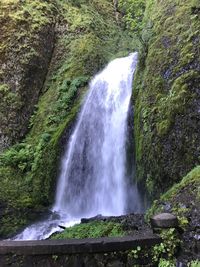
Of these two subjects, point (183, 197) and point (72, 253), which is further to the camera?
point (183, 197)

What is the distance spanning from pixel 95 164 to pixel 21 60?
6.45 m

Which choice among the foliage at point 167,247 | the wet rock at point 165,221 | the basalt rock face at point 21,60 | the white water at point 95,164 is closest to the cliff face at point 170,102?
the white water at point 95,164

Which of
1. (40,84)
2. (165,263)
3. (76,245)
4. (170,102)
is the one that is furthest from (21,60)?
(165,263)

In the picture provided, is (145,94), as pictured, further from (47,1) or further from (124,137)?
(47,1)

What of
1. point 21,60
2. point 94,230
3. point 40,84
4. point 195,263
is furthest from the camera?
point 40,84

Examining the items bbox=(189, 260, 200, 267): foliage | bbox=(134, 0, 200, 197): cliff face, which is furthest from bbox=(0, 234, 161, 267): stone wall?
bbox=(134, 0, 200, 197): cliff face

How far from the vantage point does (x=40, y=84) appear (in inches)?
614

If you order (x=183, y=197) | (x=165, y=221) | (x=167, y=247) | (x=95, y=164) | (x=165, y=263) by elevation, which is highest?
(x=95, y=164)

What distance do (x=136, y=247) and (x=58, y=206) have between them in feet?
21.1

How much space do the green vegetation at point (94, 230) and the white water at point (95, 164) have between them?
6.33ft

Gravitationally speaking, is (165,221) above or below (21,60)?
below

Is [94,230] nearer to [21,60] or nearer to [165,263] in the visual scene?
[165,263]

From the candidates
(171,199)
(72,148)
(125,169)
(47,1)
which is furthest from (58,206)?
(47,1)

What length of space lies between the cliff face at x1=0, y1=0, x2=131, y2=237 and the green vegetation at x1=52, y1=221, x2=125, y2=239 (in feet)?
11.3
